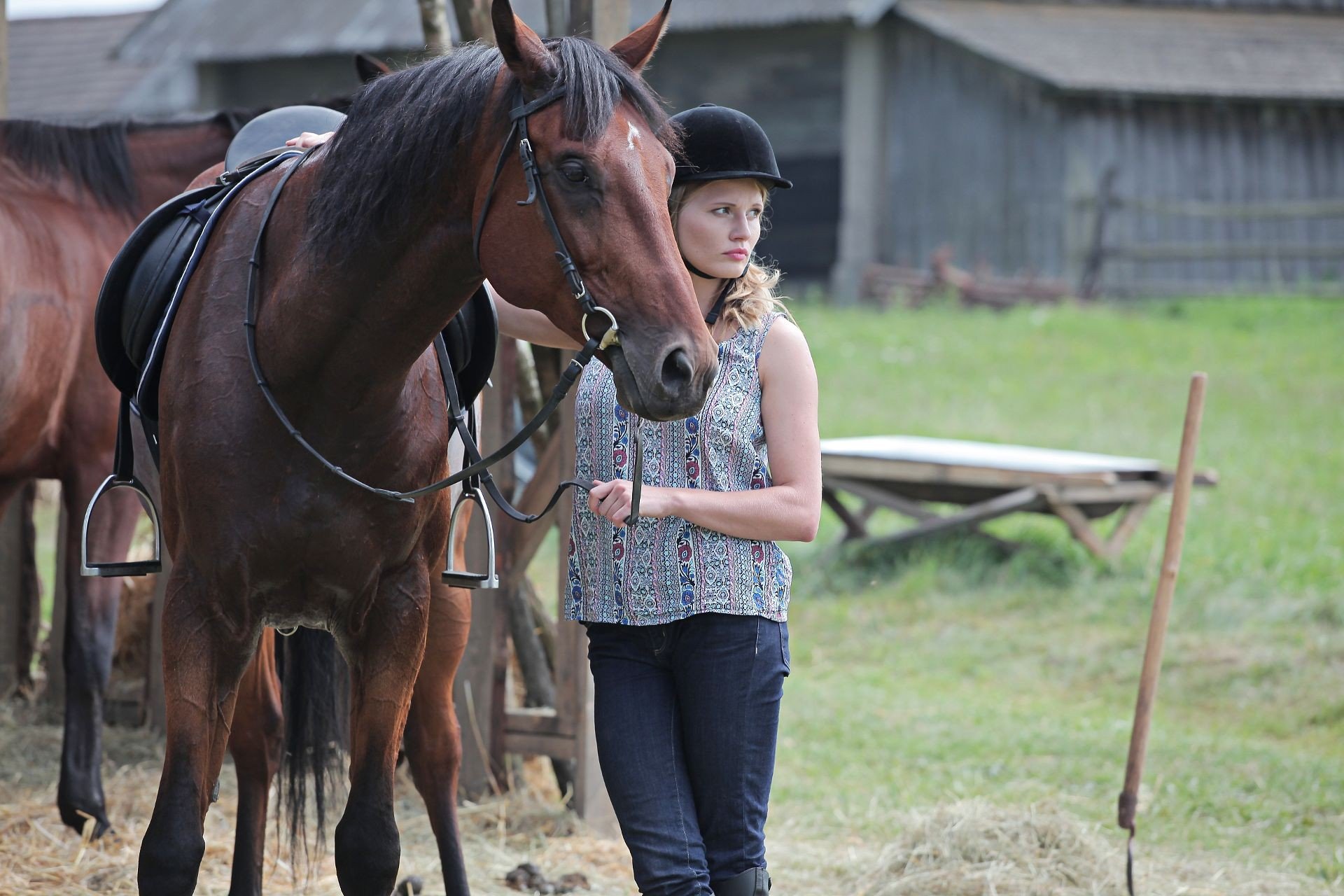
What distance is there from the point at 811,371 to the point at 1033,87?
1455 cm

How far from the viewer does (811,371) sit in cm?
251

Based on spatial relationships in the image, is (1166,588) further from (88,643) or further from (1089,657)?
(88,643)

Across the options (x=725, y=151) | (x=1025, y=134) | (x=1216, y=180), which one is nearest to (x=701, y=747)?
(x=725, y=151)

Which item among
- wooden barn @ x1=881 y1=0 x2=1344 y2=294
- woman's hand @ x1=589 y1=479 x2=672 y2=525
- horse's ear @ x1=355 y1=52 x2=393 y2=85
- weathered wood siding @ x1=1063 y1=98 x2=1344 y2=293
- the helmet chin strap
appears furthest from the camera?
weathered wood siding @ x1=1063 y1=98 x2=1344 y2=293

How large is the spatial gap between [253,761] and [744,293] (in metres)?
1.66

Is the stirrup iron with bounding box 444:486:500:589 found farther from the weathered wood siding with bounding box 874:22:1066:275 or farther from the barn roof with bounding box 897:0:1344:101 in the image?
the weathered wood siding with bounding box 874:22:1066:275

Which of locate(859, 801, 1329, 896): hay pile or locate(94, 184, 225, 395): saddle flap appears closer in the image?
locate(94, 184, 225, 395): saddle flap

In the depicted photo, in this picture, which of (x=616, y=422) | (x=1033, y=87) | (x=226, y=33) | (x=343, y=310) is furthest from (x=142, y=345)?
(x=226, y=33)

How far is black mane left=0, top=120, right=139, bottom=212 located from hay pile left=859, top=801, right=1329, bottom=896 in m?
3.09

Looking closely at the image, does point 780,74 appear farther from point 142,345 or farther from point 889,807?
point 142,345

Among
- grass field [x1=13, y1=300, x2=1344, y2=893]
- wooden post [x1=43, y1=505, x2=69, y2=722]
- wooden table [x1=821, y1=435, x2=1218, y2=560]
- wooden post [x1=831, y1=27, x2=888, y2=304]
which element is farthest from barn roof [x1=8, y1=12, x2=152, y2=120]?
wooden post [x1=43, y1=505, x2=69, y2=722]

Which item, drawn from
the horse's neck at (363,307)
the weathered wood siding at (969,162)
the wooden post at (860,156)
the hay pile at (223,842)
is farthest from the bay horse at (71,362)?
the weathered wood siding at (969,162)

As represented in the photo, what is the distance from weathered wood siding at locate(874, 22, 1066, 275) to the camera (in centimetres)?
1605

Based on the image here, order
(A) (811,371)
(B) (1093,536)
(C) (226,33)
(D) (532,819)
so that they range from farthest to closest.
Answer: (C) (226,33) → (B) (1093,536) → (D) (532,819) → (A) (811,371)
